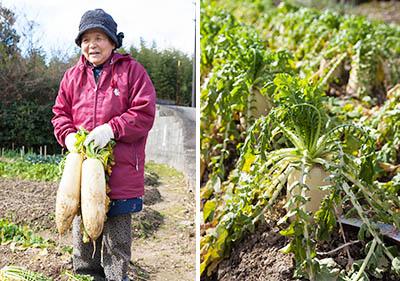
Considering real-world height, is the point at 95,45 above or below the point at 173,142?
above

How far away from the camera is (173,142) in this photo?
3.35 meters

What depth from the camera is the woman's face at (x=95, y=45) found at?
3.11 metres

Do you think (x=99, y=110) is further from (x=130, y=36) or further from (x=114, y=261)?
(x=114, y=261)

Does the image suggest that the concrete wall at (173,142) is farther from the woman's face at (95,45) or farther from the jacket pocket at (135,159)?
the woman's face at (95,45)

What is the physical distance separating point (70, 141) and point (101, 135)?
17 centimetres

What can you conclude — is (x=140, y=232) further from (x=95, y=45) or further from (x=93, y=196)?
(x=95, y=45)

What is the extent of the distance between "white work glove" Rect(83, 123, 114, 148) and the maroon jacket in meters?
0.03

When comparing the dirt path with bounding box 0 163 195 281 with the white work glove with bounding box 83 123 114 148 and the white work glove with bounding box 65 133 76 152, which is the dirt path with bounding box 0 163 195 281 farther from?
the white work glove with bounding box 83 123 114 148

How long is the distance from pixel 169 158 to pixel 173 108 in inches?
10.3

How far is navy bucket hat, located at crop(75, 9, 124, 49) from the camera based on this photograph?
3.08m

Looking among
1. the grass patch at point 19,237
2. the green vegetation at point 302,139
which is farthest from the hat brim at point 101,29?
the grass patch at point 19,237

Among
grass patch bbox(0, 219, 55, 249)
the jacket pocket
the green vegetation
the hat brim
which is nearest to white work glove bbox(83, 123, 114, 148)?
the jacket pocket

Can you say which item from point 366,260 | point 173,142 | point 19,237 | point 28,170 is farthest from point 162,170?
point 366,260

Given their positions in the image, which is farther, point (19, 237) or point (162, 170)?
point (162, 170)
